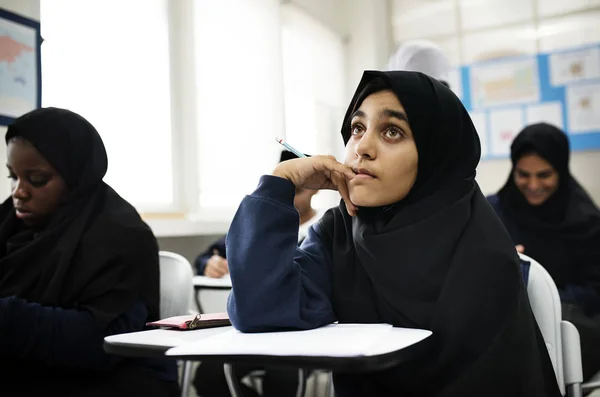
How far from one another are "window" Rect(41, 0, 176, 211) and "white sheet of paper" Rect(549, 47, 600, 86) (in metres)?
2.79

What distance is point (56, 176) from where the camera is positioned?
1151mm

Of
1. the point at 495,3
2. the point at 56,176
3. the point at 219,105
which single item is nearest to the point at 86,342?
the point at 56,176

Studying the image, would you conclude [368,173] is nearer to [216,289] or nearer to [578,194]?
[216,289]

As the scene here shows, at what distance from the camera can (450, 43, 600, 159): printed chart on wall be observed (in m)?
3.67

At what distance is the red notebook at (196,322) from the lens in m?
0.94

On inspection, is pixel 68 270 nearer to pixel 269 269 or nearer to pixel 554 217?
pixel 269 269

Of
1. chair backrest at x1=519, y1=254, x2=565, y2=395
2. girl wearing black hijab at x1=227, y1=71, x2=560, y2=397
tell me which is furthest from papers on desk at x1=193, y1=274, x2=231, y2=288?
chair backrest at x1=519, y1=254, x2=565, y2=395

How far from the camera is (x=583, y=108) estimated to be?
12.1ft

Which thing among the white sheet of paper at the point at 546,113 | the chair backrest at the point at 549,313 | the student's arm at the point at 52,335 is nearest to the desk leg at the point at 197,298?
the student's arm at the point at 52,335

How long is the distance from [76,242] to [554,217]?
1.84 metres

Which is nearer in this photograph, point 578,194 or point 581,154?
point 578,194

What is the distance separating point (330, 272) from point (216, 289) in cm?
105

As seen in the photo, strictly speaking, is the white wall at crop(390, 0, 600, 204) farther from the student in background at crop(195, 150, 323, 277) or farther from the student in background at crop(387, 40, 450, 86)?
the student in background at crop(195, 150, 323, 277)

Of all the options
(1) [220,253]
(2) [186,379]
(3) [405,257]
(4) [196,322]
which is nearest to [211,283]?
(1) [220,253]
